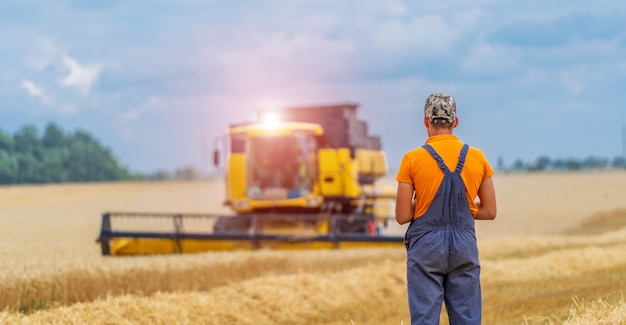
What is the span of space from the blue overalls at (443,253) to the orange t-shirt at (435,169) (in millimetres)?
32

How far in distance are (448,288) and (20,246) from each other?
Answer: 32.9ft

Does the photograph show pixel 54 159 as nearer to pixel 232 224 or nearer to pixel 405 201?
pixel 232 224

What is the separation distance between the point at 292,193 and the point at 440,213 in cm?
1210

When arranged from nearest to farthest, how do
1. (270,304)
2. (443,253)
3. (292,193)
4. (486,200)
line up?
(443,253), (486,200), (270,304), (292,193)

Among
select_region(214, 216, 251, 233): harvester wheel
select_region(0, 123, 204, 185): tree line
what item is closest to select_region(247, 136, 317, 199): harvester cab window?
select_region(214, 216, 251, 233): harvester wheel

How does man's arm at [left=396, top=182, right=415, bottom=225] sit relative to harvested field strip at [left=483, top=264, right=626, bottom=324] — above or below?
above

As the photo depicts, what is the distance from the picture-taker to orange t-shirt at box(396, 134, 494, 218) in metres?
5.35

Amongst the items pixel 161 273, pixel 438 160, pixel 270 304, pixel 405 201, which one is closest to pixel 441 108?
pixel 438 160

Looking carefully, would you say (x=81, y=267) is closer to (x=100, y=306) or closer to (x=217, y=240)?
(x=100, y=306)

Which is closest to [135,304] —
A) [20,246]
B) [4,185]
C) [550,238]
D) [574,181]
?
[20,246]

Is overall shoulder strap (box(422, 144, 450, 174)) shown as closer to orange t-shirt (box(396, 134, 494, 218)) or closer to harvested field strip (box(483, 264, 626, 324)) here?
orange t-shirt (box(396, 134, 494, 218))

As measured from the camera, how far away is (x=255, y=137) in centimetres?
1775

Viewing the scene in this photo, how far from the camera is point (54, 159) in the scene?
2447 inches

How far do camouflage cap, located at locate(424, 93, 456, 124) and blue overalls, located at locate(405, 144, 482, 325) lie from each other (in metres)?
0.18
